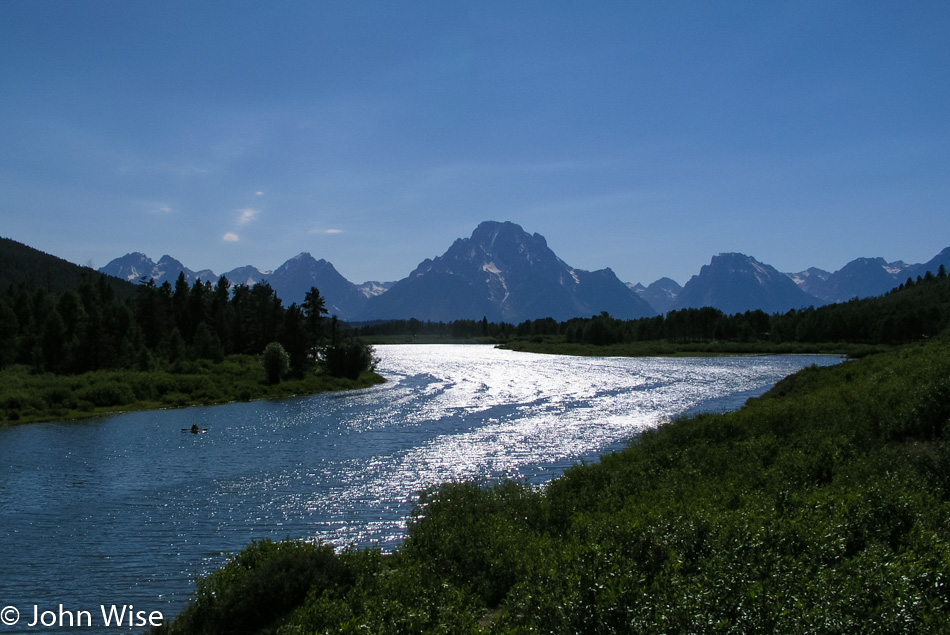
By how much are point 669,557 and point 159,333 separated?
128 metres

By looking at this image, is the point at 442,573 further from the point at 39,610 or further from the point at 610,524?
the point at 39,610

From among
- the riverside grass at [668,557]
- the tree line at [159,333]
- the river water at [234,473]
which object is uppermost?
the tree line at [159,333]

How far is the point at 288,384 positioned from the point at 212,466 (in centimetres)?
5086

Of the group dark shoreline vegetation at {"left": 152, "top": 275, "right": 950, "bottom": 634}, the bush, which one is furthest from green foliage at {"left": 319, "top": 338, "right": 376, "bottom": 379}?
the bush

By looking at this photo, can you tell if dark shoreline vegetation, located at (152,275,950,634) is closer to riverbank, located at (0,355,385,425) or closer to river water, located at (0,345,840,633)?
river water, located at (0,345,840,633)

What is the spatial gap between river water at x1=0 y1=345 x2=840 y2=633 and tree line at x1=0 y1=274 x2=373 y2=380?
24422 mm

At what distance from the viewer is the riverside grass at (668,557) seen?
10.5 meters

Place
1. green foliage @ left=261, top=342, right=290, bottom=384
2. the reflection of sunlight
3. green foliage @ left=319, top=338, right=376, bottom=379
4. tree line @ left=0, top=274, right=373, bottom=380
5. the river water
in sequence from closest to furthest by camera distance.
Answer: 1. the river water
2. the reflection of sunlight
3. tree line @ left=0, top=274, right=373, bottom=380
4. green foliage @ left=261, top=342, right=290, bottom=384
5. green foliage @ left=319, top=338, right=376, bottom=379

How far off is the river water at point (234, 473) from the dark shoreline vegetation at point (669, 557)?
5.89 metres

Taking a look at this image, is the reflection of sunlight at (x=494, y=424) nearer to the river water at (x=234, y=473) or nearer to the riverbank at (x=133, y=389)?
the river water at (x=234, y=473)

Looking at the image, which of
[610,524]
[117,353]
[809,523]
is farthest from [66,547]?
[117,353]

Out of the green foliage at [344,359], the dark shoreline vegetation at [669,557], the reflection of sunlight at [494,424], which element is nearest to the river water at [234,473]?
the reflection of sunlight at [494,424]

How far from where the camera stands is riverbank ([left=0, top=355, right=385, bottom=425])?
62812 millimetres

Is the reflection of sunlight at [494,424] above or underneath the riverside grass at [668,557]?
underneath
